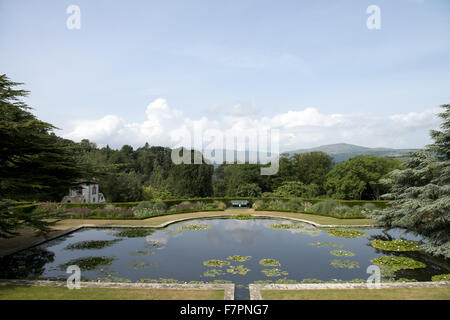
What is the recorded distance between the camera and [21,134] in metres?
10.3

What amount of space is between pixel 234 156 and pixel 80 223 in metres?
36.5

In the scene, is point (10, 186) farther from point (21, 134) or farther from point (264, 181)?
point (264, 181)

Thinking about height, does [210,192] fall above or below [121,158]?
below

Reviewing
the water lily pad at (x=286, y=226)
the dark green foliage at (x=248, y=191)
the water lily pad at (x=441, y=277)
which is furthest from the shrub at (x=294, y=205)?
the water lily pad at (x=441, y=277)

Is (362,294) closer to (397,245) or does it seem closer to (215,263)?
(215,263)

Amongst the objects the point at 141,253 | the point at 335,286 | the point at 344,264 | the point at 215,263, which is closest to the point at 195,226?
the point at 141,253

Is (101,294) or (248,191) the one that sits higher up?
(248,191)

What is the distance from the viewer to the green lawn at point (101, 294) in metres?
7.27

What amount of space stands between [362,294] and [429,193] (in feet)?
23.2

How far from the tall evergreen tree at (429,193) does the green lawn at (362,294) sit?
14.3 ft

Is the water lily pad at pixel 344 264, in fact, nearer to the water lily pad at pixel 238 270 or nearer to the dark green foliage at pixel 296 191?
the water lily pad at pixel 238 270

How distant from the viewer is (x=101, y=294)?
7484 mm

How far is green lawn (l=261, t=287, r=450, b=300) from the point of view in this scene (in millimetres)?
7238

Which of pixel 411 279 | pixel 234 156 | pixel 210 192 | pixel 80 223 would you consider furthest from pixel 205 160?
pixel 411 279
